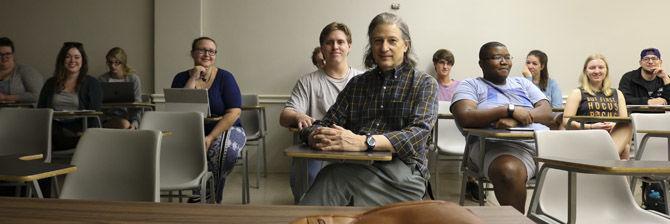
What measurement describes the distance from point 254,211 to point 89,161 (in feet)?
4.21

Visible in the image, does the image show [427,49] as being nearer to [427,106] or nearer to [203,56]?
[203,56]

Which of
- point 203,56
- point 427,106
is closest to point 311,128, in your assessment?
point 427,106

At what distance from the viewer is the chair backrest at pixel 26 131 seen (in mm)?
3051

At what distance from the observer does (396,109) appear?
219 cm

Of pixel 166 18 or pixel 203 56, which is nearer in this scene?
pixel 203 56

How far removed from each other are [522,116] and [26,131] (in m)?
2.76

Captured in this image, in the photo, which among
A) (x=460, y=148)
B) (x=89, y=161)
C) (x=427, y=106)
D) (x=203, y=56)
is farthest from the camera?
(x=460, y=148)

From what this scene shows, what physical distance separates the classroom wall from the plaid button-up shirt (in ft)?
10.9

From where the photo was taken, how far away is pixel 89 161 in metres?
1.86

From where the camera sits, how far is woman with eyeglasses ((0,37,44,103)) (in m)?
4.83

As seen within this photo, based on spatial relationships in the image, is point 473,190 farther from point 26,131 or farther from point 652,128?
point 26,131

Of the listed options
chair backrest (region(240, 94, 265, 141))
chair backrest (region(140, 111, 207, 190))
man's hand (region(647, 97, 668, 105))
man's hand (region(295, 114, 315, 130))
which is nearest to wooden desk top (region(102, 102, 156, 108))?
chair backrest (region(240, 94, 265, 141))

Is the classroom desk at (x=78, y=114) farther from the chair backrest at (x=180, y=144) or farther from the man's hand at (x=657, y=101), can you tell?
the man's hand at (x=657, y=101)

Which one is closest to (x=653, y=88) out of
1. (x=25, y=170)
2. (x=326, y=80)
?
(x=326, y=80)
